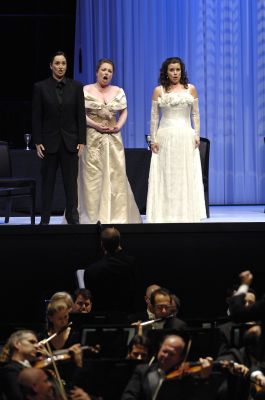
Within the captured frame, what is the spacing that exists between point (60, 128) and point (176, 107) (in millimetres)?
1036

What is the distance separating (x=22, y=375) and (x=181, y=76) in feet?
15.2

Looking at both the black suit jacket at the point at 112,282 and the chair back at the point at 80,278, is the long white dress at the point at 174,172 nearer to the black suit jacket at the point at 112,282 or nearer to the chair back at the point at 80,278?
the chair back at the point at 80,278

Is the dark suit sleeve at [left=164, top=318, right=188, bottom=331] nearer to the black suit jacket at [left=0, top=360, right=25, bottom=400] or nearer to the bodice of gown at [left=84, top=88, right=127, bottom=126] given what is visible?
the black suit jacket at [left=0, top=360, right=25, bottom=400]

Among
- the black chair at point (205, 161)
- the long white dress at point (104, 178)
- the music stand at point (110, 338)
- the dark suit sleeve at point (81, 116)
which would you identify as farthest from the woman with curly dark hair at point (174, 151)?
the music stand at point (110, 338)

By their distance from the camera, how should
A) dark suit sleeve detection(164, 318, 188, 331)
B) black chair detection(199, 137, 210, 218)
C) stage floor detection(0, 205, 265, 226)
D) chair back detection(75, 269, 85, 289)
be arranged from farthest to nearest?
black chair detection(199, 137, 210, 218) → stage floor detection(0, 205, 265, 226) → chair back detection(75, 269, 85, 289) → dark suit sleeve detection(164, 318, 188, 331)

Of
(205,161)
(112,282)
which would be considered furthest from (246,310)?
(205,161)

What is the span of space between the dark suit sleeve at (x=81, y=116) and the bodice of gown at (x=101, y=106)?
272 mm

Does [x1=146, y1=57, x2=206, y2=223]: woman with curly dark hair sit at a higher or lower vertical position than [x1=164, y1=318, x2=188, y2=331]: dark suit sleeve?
higher

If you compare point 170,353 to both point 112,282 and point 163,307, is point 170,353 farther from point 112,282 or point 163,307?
point 112,282

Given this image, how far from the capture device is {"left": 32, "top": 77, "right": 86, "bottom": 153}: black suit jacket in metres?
7.86

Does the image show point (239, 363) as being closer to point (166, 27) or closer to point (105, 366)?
point (105, 366)

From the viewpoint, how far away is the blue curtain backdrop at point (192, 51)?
12211 millimetres

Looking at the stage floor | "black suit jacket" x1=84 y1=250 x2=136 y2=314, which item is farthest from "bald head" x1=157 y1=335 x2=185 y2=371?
the stage floor

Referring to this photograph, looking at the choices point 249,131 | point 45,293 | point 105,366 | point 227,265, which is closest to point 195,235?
point 227,265
